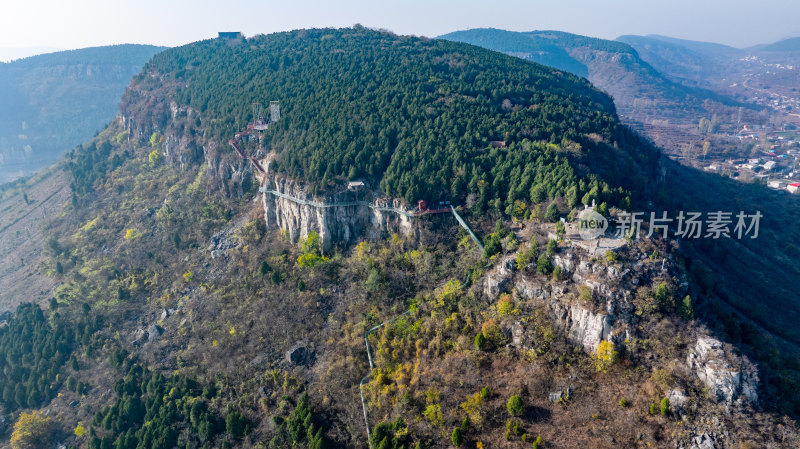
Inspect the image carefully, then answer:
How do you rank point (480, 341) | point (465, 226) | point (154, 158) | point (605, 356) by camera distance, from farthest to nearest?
point (154, 158) < point (465, 226) < point (480, 341) < point (605, 356)

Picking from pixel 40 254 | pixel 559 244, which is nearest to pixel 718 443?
pixel 559 244

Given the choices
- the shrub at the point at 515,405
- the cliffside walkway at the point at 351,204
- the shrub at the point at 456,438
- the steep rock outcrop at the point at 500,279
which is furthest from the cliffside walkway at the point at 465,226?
the shrub at the point at 456,438

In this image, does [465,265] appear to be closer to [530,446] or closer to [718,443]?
[530,446]

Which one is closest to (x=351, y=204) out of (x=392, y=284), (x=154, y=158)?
(x=392, y=284)

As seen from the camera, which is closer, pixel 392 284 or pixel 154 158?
pixel 392 284

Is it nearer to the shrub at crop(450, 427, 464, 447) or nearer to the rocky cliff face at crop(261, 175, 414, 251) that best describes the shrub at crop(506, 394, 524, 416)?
the shrub at crop(450, 427, 464, 447)

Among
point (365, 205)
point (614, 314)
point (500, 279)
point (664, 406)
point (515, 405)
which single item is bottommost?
point (515, 405)

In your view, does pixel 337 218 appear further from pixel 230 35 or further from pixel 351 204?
pixel 230 35
